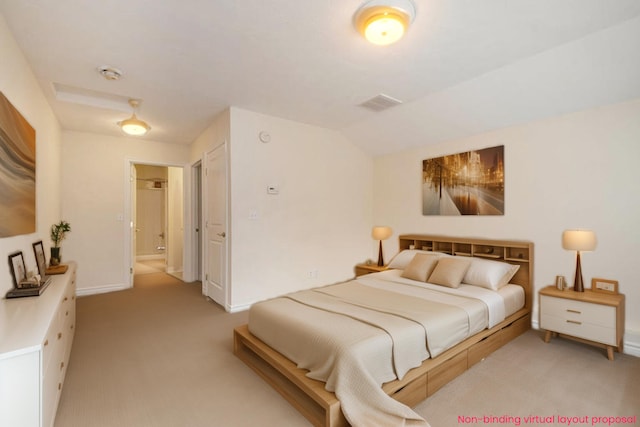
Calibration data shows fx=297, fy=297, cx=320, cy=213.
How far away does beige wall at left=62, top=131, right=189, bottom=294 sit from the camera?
4.47 metres

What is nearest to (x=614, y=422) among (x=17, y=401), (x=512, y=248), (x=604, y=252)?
(x=604, y=252)

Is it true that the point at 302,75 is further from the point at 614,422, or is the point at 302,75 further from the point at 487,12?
the point at 614,422

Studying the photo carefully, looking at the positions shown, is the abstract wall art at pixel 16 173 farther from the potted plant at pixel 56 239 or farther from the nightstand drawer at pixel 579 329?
the nightstand drawer at pixel 579 329

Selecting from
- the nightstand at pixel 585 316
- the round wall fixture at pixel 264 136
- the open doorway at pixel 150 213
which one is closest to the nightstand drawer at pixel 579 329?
the nightstand at pixel 585 316

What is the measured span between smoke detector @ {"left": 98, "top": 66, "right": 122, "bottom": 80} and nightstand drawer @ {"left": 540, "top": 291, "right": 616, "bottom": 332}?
453 centimetres

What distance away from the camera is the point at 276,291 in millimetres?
4062

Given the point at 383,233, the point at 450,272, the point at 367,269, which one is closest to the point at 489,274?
the point at 450,272

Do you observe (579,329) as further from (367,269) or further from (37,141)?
(37,141)

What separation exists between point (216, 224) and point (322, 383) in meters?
2.94

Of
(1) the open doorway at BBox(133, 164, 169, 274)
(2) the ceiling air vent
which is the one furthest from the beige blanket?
(1) the open doorway at BBox(133, 164, 169, 274)

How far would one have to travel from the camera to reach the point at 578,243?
2.71 metres

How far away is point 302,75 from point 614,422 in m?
3.40

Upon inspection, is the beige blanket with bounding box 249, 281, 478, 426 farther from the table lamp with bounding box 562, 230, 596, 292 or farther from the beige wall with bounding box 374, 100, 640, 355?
the beige wall with bounding box 374, 100, 640, 355

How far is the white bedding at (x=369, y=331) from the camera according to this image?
165 centimetres
